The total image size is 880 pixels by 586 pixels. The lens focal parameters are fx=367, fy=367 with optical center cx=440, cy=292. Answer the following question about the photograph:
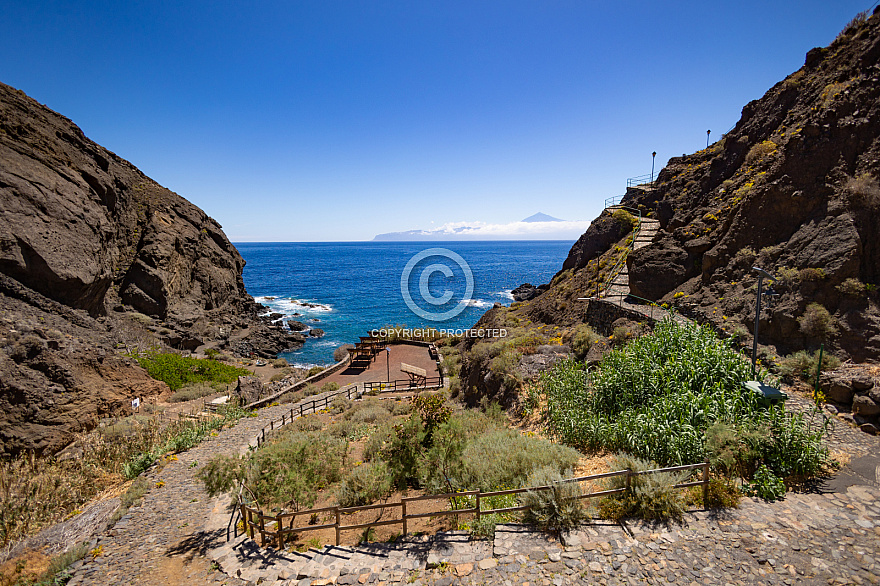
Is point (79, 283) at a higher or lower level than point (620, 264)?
lower

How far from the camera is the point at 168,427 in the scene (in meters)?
14.8

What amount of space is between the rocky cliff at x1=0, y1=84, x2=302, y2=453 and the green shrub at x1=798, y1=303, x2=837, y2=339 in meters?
25.7

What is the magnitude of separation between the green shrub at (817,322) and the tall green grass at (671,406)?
271 cm

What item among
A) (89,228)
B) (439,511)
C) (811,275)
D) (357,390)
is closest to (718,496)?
(439,511)

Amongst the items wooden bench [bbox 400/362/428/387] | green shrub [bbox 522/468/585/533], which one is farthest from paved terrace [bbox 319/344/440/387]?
green shrub [bbox 522/468/585/533]

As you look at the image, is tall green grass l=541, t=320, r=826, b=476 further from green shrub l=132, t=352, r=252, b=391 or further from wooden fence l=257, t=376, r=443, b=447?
green shrub l=132, t=352, r=252, b=391

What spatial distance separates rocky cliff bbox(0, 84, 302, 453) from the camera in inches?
558

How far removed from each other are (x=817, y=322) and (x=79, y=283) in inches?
1292

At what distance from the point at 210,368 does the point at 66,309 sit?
840 centimetres

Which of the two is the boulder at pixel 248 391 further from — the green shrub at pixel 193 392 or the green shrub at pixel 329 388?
the green shrub at pixel 329 388

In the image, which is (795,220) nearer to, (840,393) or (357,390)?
(840,393)

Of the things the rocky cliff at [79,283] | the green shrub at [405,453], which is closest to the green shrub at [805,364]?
the green shrub at [405,453]

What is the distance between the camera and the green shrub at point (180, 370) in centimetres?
2209

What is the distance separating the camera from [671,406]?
8.93 metres
